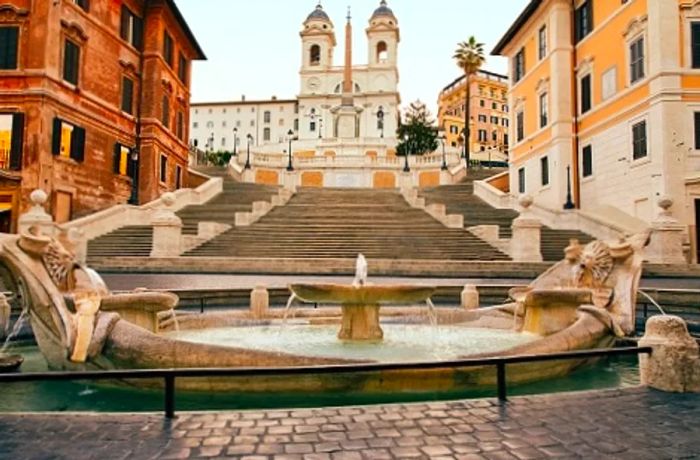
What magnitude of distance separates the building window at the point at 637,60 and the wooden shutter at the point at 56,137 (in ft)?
96.3

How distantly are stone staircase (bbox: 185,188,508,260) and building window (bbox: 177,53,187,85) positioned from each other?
60.5ft

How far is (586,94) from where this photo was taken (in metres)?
31.1

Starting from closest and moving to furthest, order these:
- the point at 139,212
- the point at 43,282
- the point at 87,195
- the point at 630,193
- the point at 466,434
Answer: the point at 466,434 → the point at 43,282 → the point at 630,193 → the point at 139,212 → the point at 87,195

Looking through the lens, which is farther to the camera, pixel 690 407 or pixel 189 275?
pixel 189 275

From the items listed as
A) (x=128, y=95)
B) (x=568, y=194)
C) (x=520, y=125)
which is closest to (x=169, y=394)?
(x=568, y=194)

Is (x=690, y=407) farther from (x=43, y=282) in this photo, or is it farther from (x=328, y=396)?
(x=43, y=282)

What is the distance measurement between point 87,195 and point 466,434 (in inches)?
1213

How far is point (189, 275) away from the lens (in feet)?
60.8

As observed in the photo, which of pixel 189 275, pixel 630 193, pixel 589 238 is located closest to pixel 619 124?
pixel 630 193

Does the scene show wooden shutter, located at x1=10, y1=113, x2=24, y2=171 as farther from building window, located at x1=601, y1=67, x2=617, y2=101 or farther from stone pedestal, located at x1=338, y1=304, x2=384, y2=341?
building window, located at x1=601, y1=67, x2=617, y2=101

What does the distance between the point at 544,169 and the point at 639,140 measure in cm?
905

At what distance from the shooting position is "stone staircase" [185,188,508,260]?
22.7 meters

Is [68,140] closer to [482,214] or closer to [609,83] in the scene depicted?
[482,214]

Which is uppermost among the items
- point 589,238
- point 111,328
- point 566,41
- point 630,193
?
point 566,41
